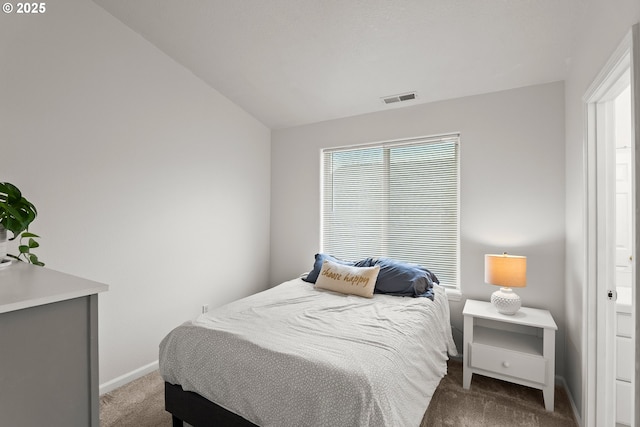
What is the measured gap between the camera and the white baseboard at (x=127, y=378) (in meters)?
2.30

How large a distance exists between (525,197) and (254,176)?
107 inches

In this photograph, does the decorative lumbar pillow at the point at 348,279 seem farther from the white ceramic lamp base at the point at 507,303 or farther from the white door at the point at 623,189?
the white door at the point at 623,189

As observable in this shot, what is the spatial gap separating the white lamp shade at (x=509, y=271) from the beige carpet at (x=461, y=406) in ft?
2.64

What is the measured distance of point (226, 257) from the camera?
10.9 feet

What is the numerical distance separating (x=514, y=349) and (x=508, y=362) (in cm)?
11

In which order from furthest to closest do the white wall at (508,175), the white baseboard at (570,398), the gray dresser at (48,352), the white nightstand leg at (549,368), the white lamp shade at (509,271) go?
the white wall at (508,175) → the white lamp shade at (509,271) → the white nightstand leg at (549,368) → the white baseboard at (570,398) → the gray dresser at (48,352)

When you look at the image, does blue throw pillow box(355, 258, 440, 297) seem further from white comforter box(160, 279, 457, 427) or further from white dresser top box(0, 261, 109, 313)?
white dresser top box(0, 261, 109, 313)

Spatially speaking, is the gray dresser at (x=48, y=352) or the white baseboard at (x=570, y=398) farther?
the white baseboard at (x=570, y=398)

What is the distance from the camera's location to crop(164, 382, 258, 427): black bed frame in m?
1.56

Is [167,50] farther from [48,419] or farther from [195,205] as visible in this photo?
[48,419]

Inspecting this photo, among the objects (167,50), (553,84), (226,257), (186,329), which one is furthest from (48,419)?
(553,84)

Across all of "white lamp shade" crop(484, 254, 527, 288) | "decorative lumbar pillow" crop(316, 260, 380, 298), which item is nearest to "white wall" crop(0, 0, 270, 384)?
"decorative lumbar pillow" crop(316, 260, 380, 298)

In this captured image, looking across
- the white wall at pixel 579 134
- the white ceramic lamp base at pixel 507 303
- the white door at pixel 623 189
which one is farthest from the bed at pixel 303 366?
the white door at pixel 623 189

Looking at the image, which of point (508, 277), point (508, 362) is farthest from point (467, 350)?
point (508, 277)
